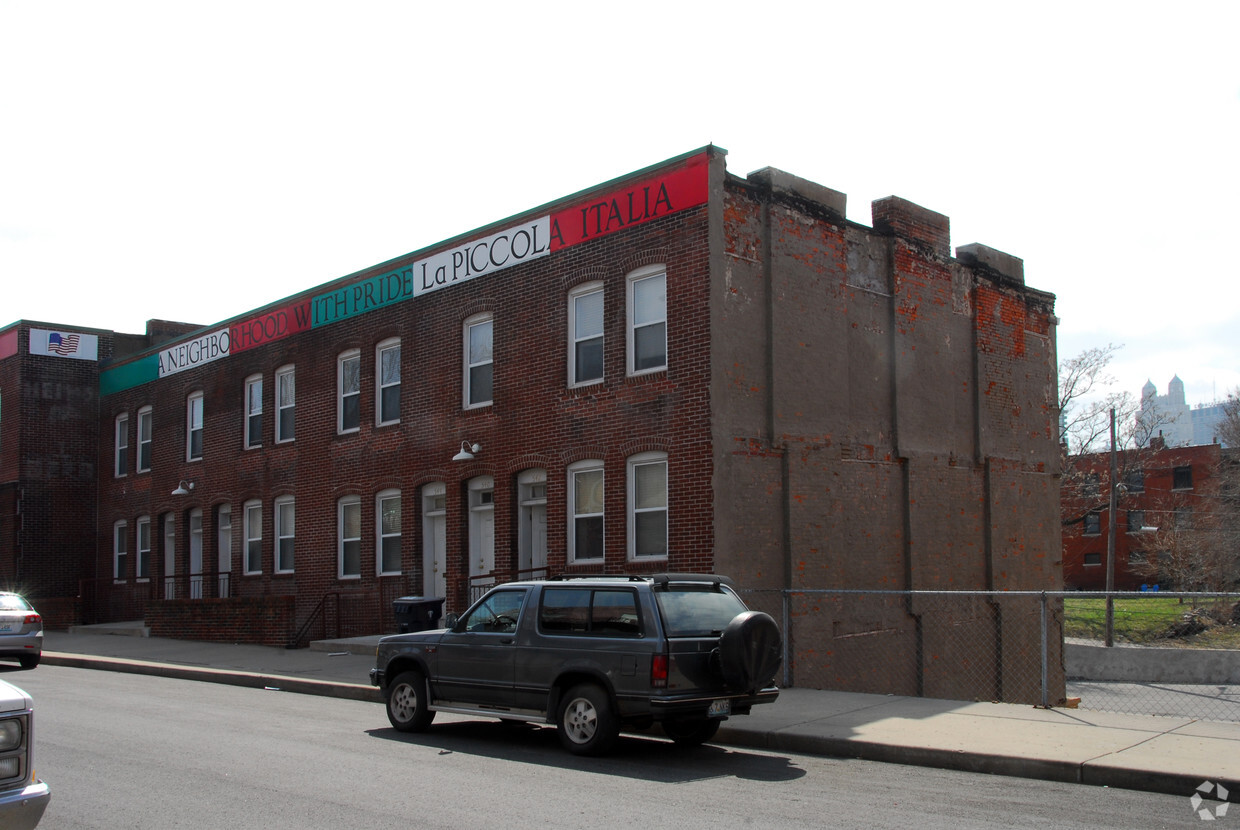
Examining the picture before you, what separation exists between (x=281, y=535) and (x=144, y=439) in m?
7.63

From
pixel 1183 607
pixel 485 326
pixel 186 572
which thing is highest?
pixel 485 326

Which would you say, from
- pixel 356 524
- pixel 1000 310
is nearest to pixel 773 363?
pixel 1000 310

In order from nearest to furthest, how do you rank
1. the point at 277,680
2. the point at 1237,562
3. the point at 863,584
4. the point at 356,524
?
the point at 277,680, the point at 863,584, the point at 356,524, the point at 1237,562

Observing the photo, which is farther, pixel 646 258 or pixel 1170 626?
pixel 1170 626

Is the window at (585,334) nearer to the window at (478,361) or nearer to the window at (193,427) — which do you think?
the window at (478,361)

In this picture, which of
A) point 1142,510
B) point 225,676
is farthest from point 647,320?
point 1142,510

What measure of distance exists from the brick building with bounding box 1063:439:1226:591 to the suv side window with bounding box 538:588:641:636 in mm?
44827

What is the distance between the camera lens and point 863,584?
58.7 ft

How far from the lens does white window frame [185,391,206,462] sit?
28031 mm

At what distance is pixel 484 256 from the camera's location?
Result: 791 inches

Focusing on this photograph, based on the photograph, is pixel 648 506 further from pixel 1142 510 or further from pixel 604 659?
pixel 1142 510

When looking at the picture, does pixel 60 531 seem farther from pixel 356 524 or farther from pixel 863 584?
pixel 863 584

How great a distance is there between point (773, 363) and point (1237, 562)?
3435 cm

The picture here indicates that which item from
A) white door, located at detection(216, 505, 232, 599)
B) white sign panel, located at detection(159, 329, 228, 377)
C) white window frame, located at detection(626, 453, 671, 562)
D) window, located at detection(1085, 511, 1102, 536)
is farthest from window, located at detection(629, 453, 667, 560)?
window, located at detection(1085, 511, 1102, 536)
